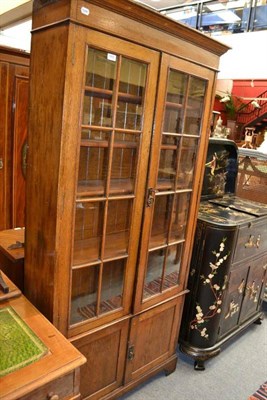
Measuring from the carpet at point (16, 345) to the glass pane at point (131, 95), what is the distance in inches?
34.8

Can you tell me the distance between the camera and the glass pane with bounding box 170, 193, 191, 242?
1.79 m

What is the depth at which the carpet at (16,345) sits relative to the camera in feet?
3.27

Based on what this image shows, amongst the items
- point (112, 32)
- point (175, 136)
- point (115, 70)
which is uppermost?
point (112, 32)

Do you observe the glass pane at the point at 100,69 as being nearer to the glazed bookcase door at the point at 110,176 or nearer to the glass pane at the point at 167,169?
the glazed bookcase door at the point at 110,176

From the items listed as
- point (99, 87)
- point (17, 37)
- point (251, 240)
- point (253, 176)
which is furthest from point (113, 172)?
point (17, 37)

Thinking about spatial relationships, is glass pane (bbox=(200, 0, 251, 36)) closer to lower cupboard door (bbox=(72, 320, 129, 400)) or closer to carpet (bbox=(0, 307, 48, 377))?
lower cupboard door (bbox=(72, 320, 129, 400))

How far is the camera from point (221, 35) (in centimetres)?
739

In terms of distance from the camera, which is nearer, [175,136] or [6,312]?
[6,312]

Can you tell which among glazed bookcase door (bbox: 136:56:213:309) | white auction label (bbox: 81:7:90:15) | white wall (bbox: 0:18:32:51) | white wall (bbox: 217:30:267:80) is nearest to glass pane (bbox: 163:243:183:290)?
glazed bookcase door (bbox: 136:56:213:309)

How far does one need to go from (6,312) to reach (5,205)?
6.41 feet

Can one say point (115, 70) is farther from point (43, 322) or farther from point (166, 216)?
point (43, 322)

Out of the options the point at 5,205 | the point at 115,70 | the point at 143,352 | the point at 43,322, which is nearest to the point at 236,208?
the point at 143,352

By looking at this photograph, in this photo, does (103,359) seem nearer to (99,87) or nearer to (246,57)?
(99,87)

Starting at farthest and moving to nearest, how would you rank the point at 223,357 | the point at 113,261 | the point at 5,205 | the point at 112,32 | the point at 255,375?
the point at 5,205 < the point at 223,357 < the point at 255,375 < the point at 113,261 < the point at 112,32
